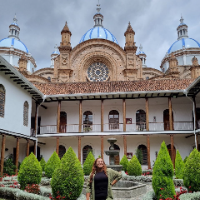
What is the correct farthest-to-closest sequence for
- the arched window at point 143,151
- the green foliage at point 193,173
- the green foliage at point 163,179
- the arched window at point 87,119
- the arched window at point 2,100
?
the arched window at point 87,119
the arched window at point 143,151
the arched window at point 2,100
the green foliage at point 193,173
the green foliage at point 163,179

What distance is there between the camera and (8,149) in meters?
19.0

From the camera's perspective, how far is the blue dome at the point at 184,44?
43531 mm

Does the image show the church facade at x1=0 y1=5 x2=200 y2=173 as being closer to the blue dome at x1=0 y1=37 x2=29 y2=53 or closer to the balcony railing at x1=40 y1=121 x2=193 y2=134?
the balcony railing at x1=40 y1=121 x2=193 y2=134

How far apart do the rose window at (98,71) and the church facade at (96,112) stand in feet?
3.86

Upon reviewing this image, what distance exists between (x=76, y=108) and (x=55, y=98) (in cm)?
279

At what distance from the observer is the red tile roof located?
18928 millimetres

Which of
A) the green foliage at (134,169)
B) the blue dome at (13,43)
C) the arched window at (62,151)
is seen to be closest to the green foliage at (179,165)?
the green foliage at (134,169)

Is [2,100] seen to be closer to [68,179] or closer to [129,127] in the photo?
[68,179]

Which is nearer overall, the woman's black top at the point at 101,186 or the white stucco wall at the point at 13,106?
the woman's black top at the point at 101,186

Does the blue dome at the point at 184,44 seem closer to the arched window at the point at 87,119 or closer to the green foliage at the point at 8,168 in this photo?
the arched window at the point at 87,119

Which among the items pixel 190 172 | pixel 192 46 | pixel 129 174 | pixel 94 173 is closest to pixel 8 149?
pixel 129 174

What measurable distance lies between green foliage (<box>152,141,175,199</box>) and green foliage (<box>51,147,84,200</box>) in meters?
2.27

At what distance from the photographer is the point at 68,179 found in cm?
719

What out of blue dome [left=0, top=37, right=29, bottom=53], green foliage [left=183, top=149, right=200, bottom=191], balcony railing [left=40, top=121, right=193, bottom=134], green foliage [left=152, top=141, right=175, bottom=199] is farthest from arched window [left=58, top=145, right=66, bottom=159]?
blue dome [left=0, top=37, right=29, bottom=53]
